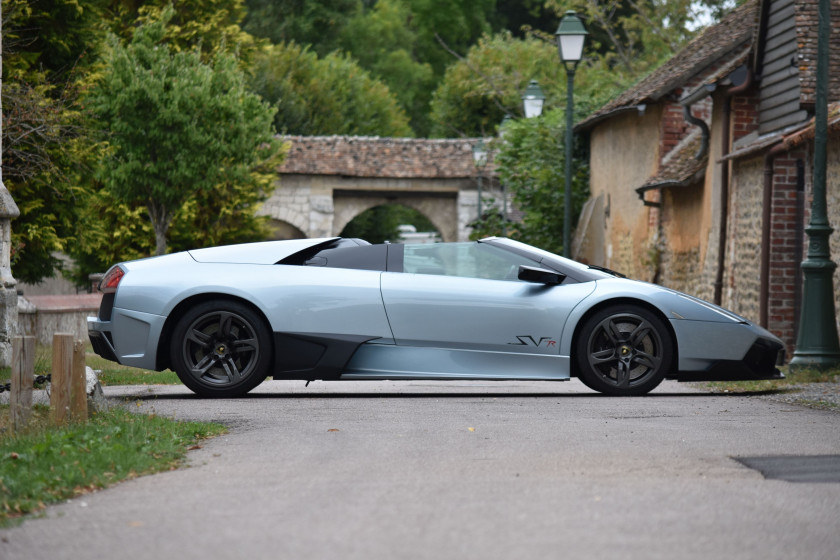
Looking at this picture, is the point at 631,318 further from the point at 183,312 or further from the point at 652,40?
the point at 652,40

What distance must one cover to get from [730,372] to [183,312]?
4.06 meters

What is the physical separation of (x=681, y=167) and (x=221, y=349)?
14.2 metres

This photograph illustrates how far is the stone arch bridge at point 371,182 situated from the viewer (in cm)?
4412

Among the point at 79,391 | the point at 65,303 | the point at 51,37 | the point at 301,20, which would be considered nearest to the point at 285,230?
the point at 301,20

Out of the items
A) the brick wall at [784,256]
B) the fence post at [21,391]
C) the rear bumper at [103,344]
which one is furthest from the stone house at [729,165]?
the fence post at [21,391]

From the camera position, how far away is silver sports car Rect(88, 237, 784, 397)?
945 cm

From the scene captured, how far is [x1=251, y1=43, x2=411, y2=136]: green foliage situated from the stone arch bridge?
27.4 feet

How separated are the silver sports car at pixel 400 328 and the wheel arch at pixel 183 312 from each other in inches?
0.4

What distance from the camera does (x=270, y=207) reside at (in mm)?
44094

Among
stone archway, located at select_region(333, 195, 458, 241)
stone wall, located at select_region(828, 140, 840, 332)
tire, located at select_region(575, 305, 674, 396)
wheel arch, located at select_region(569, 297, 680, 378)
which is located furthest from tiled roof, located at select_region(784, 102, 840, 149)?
stone archway, located at select_region(333, 195, 458, 241)

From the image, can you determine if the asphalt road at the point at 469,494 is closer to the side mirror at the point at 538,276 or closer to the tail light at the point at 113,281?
Answer: the side mirror at the point at 538,276

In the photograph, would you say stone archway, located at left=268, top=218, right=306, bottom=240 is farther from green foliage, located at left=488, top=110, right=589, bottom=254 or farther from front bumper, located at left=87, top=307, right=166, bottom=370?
front bumper, located at left=87, top=307, right=166, bottom=370

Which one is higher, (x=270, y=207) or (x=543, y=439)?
(x=270, y=207)

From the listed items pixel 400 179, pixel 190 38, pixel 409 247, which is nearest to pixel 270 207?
pixel 400 179
